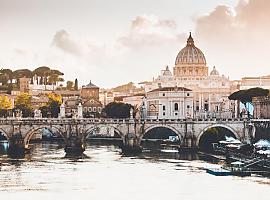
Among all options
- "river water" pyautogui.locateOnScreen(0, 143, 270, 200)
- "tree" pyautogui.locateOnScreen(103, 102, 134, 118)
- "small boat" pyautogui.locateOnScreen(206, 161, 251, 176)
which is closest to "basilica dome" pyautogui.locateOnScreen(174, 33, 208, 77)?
"tree" pyautogui.locateOnScreen(103, 102, 134, 118)

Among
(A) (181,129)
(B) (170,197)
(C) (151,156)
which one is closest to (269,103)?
(A) (181,129)

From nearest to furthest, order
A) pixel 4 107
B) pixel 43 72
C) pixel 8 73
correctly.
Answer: pixel 4 107, pixel 8 73, pixel 43 72

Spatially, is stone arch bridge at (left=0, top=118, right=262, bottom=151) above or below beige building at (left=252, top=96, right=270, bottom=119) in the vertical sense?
below

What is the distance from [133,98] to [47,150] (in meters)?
46.1

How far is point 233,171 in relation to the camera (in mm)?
50406

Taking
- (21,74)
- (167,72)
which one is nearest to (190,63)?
(167,72)

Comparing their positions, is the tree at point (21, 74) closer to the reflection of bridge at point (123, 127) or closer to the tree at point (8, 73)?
the tree at point (8, 73)

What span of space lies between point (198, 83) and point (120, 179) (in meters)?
68.5

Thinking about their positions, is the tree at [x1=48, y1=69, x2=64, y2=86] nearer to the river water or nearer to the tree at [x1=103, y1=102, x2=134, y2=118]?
the tree at [x1=103, y1=102, x2=134, y2=118]

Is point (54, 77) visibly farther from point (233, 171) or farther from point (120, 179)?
point (120, 179)

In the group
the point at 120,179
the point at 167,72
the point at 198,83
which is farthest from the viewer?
the point at 167,72

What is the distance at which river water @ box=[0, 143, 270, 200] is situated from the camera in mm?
43344

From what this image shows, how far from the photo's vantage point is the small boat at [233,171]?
164ft

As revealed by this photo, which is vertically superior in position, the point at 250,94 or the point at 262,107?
the point at 250,94
